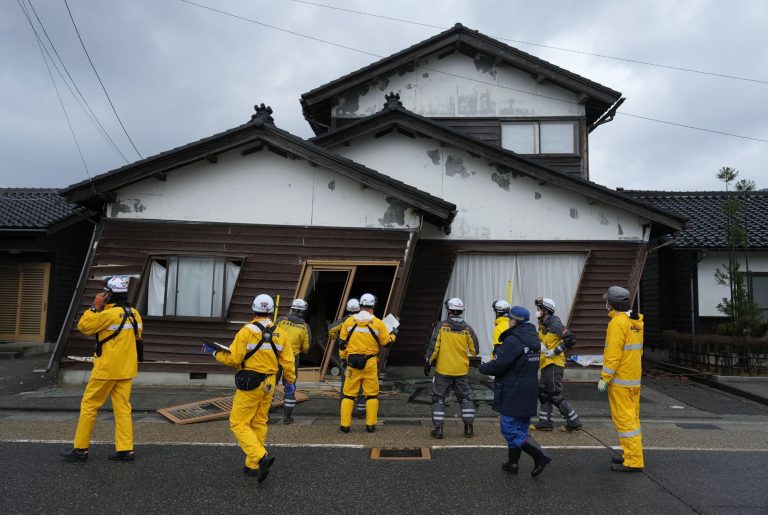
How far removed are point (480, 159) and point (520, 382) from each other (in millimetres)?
7230

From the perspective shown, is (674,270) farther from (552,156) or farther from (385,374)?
(385,374)

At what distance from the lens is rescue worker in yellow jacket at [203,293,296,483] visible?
4.94 m

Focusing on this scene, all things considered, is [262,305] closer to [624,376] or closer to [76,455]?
[76,455]

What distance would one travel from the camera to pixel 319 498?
4441mm

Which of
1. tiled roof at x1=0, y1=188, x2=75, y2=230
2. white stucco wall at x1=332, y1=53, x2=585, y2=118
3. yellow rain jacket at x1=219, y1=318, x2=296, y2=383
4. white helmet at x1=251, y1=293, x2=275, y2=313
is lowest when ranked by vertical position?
yellow rain jacket at x1=219, y1=318, x2=296, y2=383

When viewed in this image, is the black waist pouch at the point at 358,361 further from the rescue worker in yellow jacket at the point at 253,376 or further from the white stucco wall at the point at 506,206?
the white stucco wall at the point at 506,206

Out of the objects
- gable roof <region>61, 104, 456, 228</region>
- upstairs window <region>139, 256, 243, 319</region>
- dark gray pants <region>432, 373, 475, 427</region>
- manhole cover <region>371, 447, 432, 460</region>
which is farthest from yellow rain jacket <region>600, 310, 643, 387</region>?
upstairs window <region>139, 256, 243, 319</region>

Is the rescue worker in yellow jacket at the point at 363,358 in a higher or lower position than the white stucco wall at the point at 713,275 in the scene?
lower

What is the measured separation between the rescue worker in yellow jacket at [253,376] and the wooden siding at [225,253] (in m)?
4.46

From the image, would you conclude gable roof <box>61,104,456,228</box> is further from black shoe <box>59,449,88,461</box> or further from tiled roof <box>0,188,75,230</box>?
black shoe <box>59,449,88,461</box>

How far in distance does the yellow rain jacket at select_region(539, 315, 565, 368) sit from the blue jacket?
1.91 metres

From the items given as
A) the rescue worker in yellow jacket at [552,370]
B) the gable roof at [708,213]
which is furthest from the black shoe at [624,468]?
the gable roof at [708,213]

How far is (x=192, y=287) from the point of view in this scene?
32.5 feet

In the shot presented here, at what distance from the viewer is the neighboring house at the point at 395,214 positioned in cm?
986
